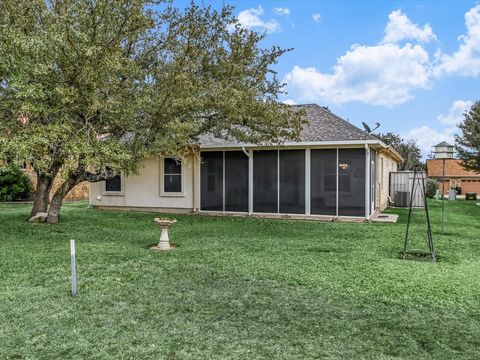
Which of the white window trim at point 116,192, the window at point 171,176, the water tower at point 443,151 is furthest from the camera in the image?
the white window trim at point 116,192

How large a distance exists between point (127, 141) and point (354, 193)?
7117mm

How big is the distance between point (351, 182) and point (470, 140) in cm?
1985

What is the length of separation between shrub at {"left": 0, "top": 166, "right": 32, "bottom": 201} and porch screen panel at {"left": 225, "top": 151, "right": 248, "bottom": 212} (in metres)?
10.9

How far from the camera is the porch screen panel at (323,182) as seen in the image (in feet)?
42.7

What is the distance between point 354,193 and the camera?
1287 cm

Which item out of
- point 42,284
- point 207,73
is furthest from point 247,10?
point 42,284

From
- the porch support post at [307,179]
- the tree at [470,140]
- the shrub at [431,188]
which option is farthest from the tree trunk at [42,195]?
the tree at [470,140]

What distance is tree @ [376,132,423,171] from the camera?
36.0 meters

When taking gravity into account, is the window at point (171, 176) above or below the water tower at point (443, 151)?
below

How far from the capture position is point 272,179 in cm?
1369

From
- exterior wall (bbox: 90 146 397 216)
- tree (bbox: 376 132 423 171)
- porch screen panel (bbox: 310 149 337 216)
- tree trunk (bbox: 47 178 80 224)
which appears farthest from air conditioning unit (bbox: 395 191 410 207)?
tree (bbox: 376 132 423 171)

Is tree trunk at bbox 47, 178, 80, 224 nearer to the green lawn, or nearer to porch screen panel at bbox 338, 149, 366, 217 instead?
the green lawn

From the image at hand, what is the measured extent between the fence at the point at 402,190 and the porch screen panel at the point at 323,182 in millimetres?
7684

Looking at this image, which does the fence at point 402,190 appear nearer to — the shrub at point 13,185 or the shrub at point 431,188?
the shrub at point 431,188
